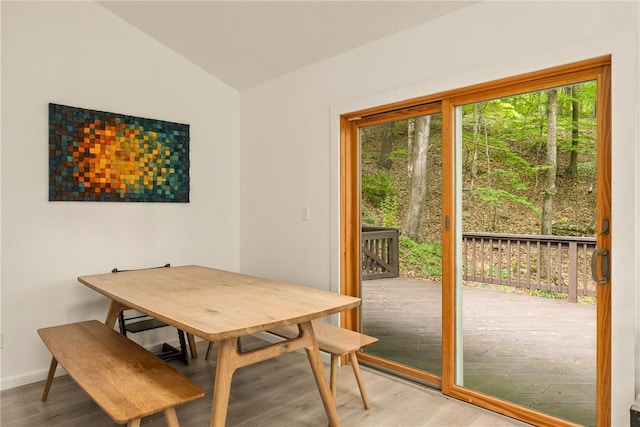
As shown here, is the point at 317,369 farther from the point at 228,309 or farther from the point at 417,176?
the point at 417,176

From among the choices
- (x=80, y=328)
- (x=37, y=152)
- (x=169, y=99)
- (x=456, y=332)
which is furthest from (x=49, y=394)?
(x=456, y=332)

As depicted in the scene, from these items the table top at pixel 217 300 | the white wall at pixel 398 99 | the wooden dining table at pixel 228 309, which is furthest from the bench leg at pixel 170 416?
the white wall at pixel 398 99

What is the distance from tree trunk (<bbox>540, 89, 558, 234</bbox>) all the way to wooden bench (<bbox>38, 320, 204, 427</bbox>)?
197 centimetres

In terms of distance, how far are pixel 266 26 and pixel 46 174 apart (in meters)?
1.90

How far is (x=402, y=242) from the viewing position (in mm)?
2920

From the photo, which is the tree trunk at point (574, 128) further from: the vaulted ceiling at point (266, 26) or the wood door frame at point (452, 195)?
the vaulted ceiling at point (266, 26)

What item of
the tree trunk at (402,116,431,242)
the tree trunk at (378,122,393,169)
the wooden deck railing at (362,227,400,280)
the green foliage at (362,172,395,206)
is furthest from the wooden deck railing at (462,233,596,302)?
the tree trunk at (378,122,393,169)

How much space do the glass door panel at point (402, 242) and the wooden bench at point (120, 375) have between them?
1.63m

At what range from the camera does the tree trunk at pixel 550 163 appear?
219cm

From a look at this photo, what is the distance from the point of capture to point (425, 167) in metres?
2.76

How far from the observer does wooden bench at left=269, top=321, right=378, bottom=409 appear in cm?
223

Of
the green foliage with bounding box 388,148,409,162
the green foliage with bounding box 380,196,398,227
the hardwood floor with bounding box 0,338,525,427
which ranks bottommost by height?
the hardwood floor with bounding box 0,338,525,427

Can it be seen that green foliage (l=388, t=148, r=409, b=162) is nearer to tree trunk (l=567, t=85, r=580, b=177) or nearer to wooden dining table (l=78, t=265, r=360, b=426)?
tree trunk (l=567, t=85, r=580, b=177)

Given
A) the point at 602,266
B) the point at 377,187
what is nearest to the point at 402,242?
the point at 377,187
